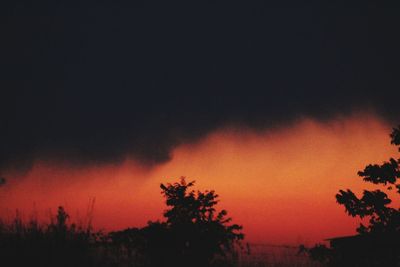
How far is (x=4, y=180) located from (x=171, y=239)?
35.8 feet

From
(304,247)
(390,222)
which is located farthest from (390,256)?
(304,247)

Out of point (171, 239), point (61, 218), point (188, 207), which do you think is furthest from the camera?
point (188, 207)

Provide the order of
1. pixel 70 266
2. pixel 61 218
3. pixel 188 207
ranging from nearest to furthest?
→ pixel 70 266
pixel 61 218
pixel 188 207

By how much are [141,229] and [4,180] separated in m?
9.38

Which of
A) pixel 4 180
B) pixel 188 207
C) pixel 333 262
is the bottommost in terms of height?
pixel 333 262

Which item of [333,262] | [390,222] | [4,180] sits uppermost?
[4,180]

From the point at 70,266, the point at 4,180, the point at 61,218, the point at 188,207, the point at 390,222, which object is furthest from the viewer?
the point at 4,180

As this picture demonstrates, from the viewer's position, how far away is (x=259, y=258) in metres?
23.5

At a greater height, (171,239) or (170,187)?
(170,187)

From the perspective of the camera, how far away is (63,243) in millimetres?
10453

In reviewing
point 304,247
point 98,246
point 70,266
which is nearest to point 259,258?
point 304,247

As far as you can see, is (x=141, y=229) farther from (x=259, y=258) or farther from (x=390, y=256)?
(x=390, y=256)

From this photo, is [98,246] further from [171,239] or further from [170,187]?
[170,187]

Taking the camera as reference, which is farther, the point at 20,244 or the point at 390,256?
the point at 390,256
